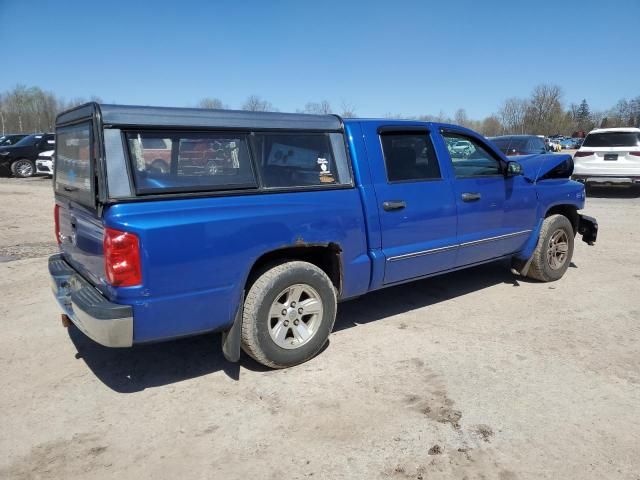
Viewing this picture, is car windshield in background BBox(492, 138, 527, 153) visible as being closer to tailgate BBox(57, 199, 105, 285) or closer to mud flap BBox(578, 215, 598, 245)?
mud flap BBox(578, 215, 598, 245)

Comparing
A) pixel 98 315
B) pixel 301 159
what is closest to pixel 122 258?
pixel 98 315

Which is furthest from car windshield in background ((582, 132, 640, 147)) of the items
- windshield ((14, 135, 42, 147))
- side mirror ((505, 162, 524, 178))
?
windshield ((14, 135, 42, 147))

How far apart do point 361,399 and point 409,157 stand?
2190mm

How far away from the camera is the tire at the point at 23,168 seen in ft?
67.7

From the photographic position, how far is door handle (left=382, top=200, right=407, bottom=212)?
13.5ft

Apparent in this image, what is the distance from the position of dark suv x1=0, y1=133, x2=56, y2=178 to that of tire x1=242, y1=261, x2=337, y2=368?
2036 cm

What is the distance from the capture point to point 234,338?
348cm

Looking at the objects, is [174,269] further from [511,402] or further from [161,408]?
[511,402]

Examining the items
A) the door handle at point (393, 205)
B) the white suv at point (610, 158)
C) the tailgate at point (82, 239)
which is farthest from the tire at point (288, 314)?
the white suv at point (610, 158)

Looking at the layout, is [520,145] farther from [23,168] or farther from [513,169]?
[23,168]

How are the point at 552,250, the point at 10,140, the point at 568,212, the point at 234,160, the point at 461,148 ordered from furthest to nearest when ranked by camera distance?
the point at 10,140, the point at 568,212, the point at 552,250, the point at 461,148, the point at 234,160

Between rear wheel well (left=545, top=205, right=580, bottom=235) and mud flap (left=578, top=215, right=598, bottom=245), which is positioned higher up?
rear wheel well (left=545, top=205, right=580, bottom=235)

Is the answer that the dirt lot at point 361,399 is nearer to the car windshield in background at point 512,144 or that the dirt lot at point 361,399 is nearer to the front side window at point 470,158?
the front side window at point 470,158

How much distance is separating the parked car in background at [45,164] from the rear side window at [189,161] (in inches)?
752
